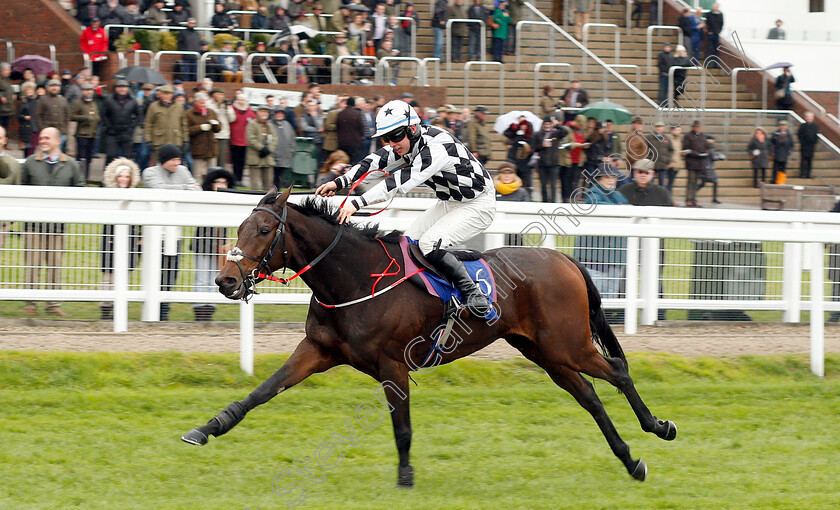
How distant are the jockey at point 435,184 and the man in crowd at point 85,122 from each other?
780cm

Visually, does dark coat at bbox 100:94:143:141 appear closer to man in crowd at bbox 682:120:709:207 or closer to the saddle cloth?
man in crowd at bbox 682:120:709:207

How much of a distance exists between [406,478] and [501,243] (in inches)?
121

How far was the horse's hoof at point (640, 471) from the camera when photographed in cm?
514

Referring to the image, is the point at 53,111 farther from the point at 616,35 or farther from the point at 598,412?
the point at 616,35

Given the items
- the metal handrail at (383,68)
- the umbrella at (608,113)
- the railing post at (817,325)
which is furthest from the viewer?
the metal handrail at (383,68)

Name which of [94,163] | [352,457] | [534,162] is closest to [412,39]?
[534,162]

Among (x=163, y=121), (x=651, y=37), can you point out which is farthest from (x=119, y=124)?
(x=651, y=37)

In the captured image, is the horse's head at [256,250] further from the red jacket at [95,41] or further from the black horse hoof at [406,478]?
the red jacket at [95,41]

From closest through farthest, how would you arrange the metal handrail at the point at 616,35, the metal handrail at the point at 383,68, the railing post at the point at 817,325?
the railing post at the point at 817,325, the metal handrail at the point at 383,68, the metal handrail at the point at 616,35

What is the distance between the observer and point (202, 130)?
12375 millimetres

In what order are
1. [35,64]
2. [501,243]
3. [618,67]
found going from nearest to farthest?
[501,243] < [35,64] < [618,67]

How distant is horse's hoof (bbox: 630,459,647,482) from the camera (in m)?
5.14

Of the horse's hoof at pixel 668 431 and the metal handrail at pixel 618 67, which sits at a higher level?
the metal handrail at pixel 618 67

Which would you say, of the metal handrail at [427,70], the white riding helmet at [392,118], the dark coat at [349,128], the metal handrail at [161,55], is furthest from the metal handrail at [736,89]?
the white riding helmet at [392,118]
